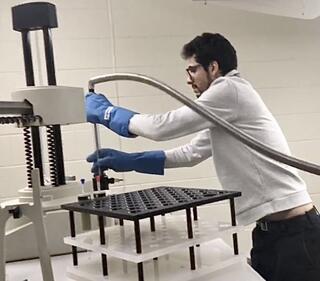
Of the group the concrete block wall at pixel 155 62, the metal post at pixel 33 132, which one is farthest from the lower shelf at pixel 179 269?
the concrete block wall at pixel 155 62

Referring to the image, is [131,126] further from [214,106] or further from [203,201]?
[203,201]

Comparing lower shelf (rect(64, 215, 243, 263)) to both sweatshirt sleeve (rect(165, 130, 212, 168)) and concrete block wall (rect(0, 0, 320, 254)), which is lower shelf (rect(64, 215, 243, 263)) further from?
concrete block wall (rect(0, 0, 320, 254))

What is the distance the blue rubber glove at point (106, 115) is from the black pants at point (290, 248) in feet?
1.96

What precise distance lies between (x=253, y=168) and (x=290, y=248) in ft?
0.96

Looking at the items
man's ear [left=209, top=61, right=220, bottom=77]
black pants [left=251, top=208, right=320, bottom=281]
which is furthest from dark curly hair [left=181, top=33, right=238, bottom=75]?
black pants [left=251, top=208, right=320, bottom=281]

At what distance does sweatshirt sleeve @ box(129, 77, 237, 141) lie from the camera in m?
1.59

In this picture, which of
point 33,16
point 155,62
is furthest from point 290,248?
point 155,62

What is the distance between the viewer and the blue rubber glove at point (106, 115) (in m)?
1.64

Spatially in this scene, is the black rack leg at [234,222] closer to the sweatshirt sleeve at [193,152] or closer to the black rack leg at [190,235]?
the black rack leg at [190,235]

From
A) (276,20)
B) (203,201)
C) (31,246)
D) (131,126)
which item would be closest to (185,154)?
(131,126)

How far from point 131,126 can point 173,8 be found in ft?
3.45

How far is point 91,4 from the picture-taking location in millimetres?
2379

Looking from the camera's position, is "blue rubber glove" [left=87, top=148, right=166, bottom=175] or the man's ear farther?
the man's ear

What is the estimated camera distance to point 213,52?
5.74ft
